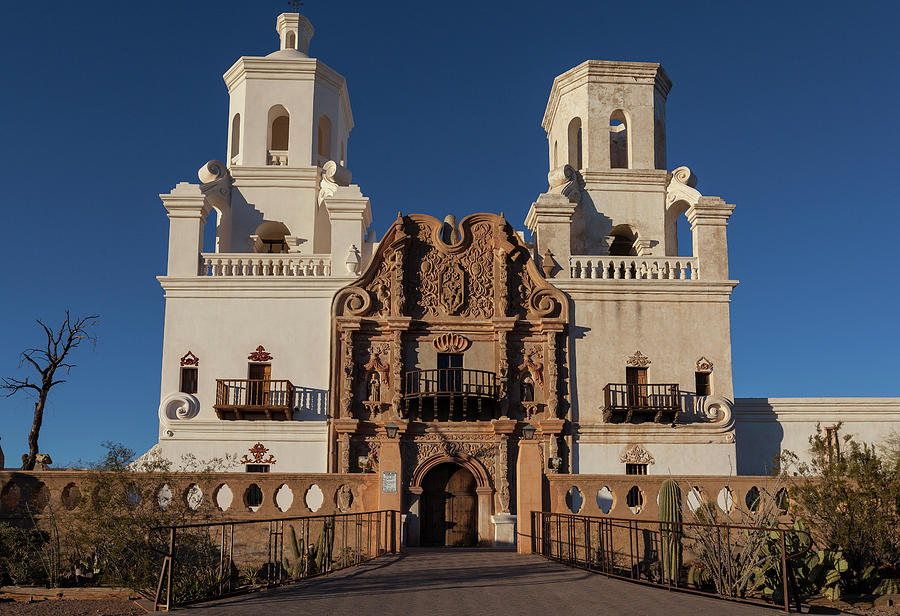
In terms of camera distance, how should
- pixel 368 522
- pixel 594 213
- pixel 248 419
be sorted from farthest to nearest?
pixel 594 213 < pixel 248 419 < pixel 368 522

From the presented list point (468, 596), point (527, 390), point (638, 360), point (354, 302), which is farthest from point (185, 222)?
point (468, 596)

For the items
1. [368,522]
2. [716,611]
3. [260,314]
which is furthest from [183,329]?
[716,611]

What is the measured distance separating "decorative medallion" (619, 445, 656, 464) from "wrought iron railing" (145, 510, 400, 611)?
27.7 feet

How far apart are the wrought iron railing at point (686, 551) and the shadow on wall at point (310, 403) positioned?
328 inches

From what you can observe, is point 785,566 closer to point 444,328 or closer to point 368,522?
point 368,522

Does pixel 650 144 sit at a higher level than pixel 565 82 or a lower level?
lower

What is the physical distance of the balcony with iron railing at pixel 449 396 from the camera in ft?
87.9

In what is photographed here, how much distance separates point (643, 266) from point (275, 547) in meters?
17.2

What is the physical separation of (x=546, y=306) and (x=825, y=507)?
11.4 m

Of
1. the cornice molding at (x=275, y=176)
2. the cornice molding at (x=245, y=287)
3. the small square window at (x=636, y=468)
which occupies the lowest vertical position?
the small square window at (x=636, y=468)

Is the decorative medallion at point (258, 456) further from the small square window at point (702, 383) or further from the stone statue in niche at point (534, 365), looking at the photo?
the small square window at point (702, 383)

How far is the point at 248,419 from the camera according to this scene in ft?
88.6

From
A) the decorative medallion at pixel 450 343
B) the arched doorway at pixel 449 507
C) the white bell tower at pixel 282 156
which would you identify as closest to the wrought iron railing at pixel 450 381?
the decorative medallion at pixel 450 343

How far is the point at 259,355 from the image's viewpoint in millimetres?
27391
